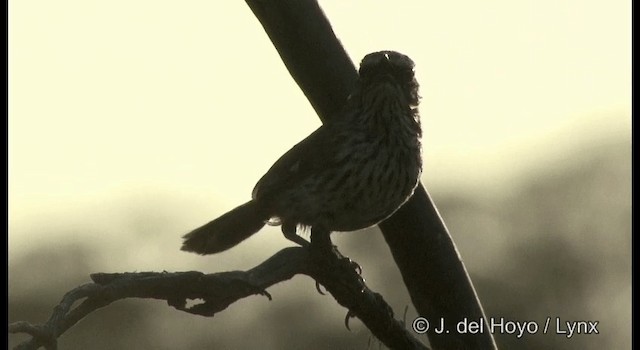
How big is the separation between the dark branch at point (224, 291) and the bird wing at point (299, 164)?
559mm

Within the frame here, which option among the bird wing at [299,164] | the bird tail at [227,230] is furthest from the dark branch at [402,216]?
the bird tail at [227,230]

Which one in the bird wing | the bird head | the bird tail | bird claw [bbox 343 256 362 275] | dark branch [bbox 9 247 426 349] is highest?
the bird head

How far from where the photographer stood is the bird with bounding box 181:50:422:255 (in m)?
6.69

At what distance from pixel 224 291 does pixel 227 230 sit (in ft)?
4.80

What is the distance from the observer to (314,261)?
20.0 ft

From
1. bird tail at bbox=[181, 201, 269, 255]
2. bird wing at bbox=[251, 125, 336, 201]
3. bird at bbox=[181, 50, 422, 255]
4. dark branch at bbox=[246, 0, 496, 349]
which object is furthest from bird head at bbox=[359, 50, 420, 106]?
bird tail at bbox=[181, 201, 269, 255]

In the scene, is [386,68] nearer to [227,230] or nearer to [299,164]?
[299,164]

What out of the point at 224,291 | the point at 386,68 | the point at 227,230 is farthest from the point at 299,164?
the point at 224,291

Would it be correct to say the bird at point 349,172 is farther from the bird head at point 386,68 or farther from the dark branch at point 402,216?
the dark branch at point 402,216

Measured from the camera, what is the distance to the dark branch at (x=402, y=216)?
6031mm

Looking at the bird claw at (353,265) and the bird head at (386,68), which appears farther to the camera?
the bird head at (386,68)

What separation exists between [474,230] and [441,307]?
16012mm

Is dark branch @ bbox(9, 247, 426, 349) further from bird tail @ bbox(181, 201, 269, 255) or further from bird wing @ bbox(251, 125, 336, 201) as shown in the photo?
bird tail @ bbox(181, 201, 269, 255)
